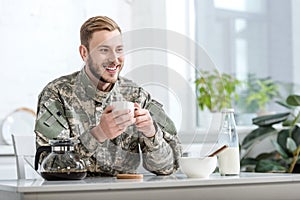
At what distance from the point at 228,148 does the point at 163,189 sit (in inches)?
19.4

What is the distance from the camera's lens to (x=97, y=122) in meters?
2.22

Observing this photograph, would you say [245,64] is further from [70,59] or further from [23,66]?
[23,66]

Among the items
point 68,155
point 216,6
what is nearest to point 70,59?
point 216,6

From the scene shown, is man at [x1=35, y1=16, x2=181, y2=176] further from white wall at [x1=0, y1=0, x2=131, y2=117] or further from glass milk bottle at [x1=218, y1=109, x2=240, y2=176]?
white wall at [x1=0, y1=0, x2=131, y2=117]

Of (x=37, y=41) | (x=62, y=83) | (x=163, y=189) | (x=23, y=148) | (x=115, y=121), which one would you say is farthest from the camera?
(x=37, y=41)

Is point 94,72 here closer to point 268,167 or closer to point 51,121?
point 51,121

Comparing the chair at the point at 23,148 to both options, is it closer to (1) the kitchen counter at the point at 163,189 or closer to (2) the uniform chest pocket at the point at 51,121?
(2) the uniform chest pocket at the point at 51,121

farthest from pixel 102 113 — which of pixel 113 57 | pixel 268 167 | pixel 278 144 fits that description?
pixel 278 144

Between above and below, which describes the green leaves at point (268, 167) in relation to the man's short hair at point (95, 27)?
below

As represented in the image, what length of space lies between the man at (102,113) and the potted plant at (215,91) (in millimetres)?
1599

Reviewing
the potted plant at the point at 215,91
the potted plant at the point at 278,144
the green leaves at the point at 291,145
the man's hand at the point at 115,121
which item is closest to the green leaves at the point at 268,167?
the potted plant at the point at 278,144

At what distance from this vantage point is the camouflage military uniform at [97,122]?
2.15 meters

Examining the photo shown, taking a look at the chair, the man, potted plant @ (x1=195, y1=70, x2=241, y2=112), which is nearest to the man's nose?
the man

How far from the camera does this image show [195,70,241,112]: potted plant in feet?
13.0
